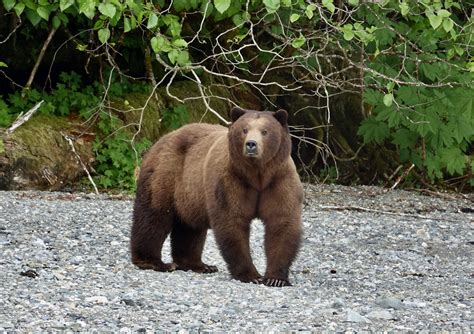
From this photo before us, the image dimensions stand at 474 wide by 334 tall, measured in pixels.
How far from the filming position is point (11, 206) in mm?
10680

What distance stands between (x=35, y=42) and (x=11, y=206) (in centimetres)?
424

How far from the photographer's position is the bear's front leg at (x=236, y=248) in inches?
305

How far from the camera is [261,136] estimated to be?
7.80m

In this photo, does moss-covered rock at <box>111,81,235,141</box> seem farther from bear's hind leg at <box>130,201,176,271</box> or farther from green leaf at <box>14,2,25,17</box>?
bear's hind leg at <box>130,201,176,271</box>

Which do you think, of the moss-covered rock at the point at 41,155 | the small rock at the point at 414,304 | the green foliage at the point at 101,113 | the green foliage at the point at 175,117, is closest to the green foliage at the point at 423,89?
the green foliage at the point at 175,117

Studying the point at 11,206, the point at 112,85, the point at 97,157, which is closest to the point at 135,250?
the point at 11,206

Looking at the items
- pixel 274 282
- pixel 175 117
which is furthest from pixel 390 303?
pixel 175 117

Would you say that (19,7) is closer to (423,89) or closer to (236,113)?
(236,113)

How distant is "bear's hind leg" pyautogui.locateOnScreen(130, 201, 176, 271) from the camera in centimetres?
838

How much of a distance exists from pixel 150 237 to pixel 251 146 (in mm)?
1248

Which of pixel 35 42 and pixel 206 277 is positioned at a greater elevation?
pixel 35 42

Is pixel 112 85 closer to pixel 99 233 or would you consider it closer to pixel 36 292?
pixel 99 233

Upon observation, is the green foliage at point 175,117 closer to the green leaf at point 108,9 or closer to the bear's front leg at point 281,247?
the green leaf at point 108,9

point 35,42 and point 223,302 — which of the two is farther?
point 35,42
